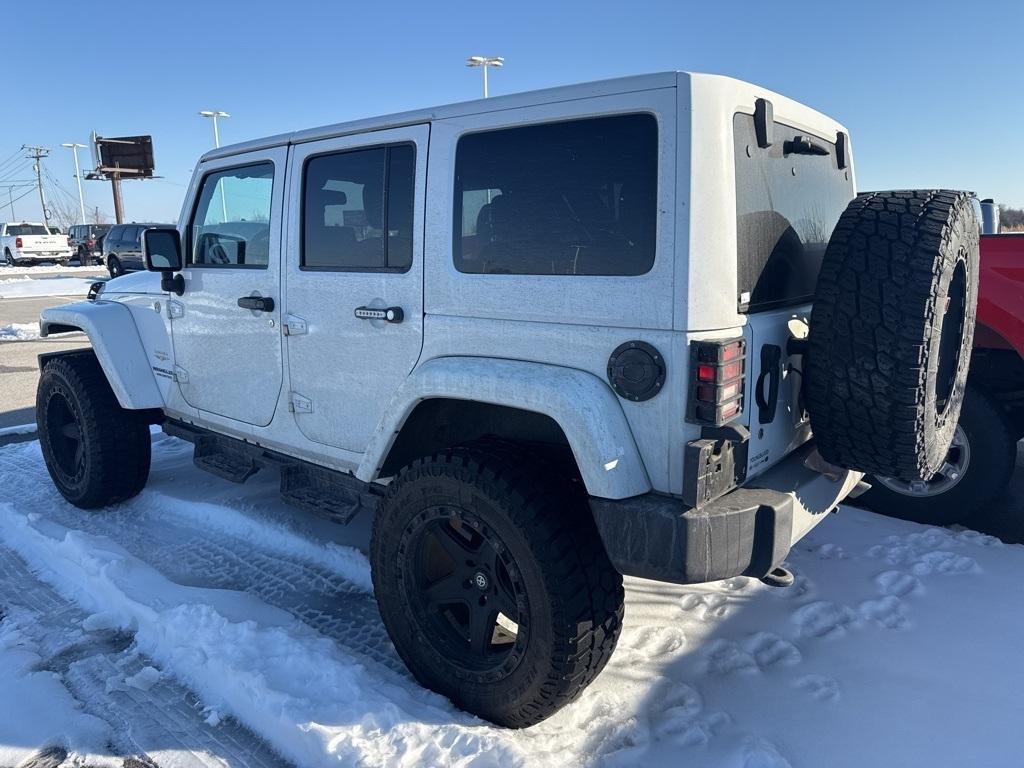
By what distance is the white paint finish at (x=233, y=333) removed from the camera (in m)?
3.34

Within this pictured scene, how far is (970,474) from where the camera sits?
4.10 meters

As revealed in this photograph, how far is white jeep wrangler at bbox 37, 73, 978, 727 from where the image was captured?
216 centimetres

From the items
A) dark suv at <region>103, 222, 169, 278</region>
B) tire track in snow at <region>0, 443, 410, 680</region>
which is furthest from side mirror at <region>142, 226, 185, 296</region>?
dark suv at <region>103, 222, 169, 278</region>

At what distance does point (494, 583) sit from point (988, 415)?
314 cm

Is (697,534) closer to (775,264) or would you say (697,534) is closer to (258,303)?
(775,264)

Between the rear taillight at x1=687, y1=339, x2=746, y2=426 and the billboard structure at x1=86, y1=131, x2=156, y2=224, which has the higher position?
the billboard structure at x1=86, y1=131, x2=156, y2=224

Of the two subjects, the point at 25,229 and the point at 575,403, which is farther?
the point at 25,229

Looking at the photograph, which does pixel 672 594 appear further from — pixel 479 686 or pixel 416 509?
pixel 416 509

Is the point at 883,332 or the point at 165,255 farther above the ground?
the point at 165,255

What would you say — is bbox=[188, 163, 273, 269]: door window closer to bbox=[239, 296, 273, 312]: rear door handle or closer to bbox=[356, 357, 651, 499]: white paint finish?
bbox=[239, 296, 273, 312]: rear door handle

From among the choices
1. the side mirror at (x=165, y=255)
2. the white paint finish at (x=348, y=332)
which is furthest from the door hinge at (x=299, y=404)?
the side mirror at (x=165, y=255)

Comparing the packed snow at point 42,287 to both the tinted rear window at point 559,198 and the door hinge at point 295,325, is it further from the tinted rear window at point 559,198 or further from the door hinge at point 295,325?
the tinted rear window at point 559,198

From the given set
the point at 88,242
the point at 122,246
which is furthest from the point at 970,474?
the point at 88,242

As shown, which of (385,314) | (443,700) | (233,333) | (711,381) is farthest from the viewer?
(233,333)
